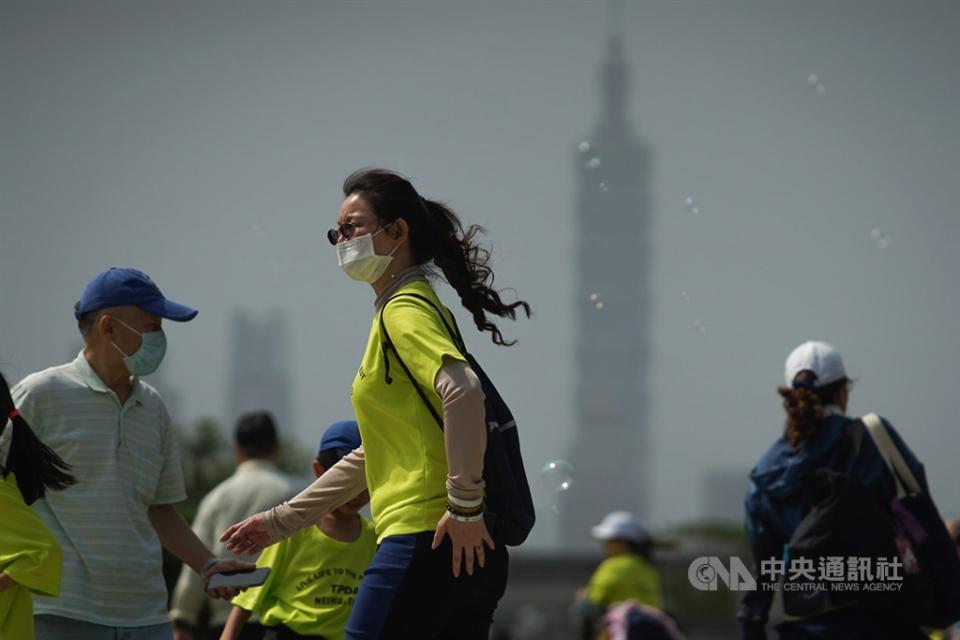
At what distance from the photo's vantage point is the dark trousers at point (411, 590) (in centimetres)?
377

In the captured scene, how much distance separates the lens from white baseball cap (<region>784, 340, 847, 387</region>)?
17.7ft

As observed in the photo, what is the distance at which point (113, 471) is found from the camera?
4.84 m

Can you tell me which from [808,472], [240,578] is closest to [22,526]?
[240,578]

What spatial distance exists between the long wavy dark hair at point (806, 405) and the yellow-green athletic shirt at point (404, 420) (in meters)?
1.77

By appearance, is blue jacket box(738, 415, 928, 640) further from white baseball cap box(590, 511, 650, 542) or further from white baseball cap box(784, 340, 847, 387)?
white baseball cap box(590, 511, 650, 542)

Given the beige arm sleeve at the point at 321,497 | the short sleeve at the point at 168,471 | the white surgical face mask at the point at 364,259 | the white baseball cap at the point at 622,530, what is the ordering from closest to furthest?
1. the white surgical face mask at the point at 364,259
2. the beige arm sleeve at the point at 321,497
3. the short sleeve at the point at 168,471
4. the white baseball cap at the point at 622,530

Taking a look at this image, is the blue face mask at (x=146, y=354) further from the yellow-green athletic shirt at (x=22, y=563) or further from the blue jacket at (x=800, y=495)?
the blue jacket at (x=800, y=495)

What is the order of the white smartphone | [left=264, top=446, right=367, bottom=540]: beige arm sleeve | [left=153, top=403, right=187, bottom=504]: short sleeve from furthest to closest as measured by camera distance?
[left=153, top=403, right=187, bottom=504]: short sleeve, the white smartphone, [left=264, top=446, right=367, bottom=540]: beige arm sleeve

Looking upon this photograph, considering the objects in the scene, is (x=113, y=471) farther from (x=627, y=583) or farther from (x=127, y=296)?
(x=627, y=583)

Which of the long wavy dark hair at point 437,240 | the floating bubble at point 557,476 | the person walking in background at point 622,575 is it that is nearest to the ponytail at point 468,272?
the long wavy dark hair at point 437,240


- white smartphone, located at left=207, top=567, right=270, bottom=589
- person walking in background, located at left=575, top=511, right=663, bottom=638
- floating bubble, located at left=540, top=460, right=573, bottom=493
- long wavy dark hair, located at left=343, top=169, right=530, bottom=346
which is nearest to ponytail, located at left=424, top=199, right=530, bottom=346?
long wavy dark hair, located at left=343, top=169, right=530, bottom=346

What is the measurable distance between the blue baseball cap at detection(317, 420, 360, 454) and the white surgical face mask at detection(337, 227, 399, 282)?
1.22 m

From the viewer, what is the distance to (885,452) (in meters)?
5.21

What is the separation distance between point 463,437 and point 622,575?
6658mm
